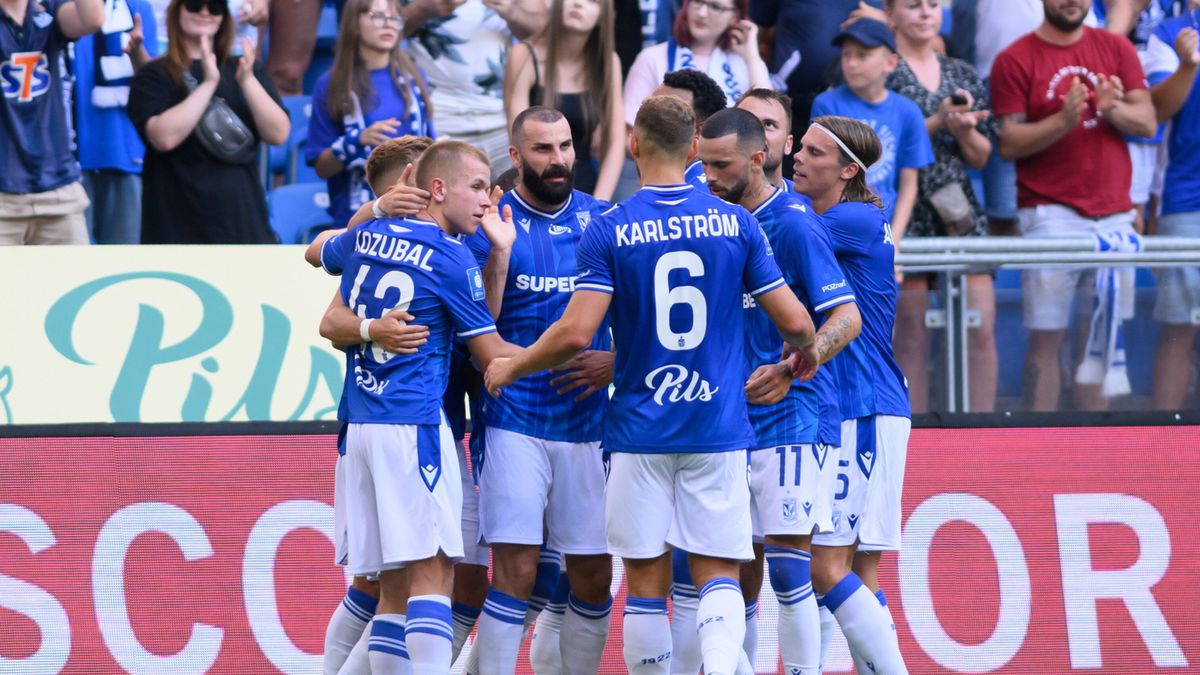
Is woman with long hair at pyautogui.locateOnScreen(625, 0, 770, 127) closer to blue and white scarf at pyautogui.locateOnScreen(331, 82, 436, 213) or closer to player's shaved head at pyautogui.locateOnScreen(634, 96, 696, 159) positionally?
blue and white scarf at pyautogui.locateOnScreen(331, 82, 436, 213)

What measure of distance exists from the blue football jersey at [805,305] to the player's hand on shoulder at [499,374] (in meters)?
1.15

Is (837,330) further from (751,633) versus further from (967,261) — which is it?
(967,261)

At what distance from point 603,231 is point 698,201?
388mm

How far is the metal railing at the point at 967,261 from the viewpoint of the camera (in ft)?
29.3

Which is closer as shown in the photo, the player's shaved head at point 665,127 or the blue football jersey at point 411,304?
the player's shaved head at point 665,127

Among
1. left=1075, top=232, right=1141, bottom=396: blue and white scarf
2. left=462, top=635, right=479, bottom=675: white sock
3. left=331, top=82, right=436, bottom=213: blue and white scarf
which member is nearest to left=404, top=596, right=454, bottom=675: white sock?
left=462, top=635, right=479, bottom=675: white sock

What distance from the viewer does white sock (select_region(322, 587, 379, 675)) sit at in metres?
7.27

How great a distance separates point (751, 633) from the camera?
7.69 metres

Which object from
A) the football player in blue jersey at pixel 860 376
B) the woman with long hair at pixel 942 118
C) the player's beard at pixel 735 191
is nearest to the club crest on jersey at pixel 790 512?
the football player in blue jersey at pixel 860 376

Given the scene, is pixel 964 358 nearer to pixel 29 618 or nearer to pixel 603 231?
pixel 603 231

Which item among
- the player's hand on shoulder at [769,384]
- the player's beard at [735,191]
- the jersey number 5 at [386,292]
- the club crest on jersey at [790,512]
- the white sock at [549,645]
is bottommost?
the white sock at [549,645]

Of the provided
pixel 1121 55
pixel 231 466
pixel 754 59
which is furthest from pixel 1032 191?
pixel 231 466

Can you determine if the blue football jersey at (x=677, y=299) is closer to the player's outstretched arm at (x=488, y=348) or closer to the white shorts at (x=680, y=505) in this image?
the white shorts at (x=680, y=505)

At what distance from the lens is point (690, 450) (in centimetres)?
654
